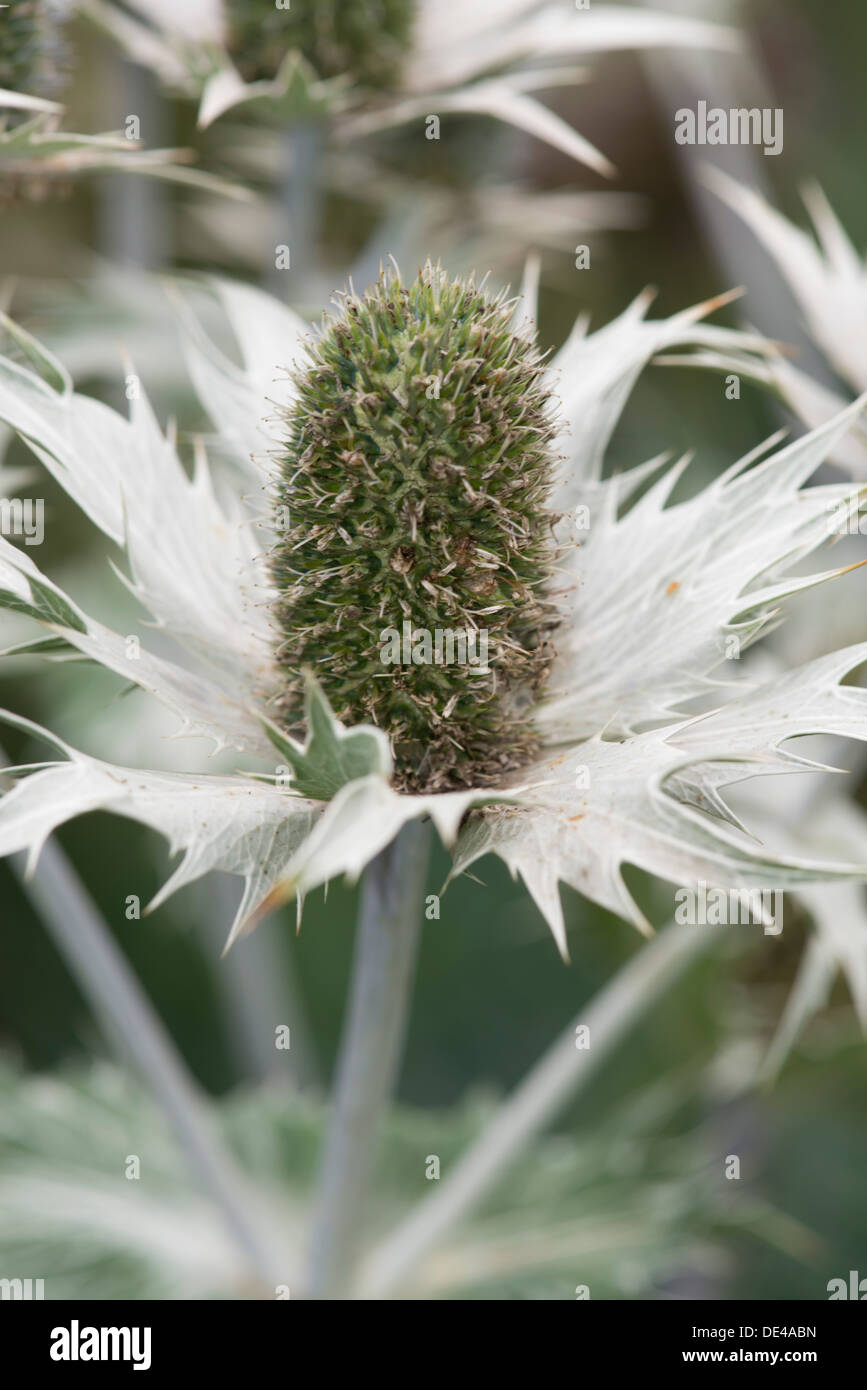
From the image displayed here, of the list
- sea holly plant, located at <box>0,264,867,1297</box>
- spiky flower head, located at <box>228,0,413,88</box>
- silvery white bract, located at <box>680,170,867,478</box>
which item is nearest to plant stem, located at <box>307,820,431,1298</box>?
sea holly plant, located at <box>0,264,867,1297</box>

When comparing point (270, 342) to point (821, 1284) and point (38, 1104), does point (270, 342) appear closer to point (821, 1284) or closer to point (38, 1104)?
point (38, 1104)

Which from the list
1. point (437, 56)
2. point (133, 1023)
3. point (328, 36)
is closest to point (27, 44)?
point (328, 36)

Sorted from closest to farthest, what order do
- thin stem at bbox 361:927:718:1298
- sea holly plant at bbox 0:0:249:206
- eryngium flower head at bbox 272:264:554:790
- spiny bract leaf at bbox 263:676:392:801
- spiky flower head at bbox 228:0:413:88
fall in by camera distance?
spiny bract leaf at bbox 263:676:392:801, eryngium flower head at bbox 272:264:554:790, sea holly plant at bbox 0:0:249:206, thin stem at bbox 361:927:718:1298, spiky flower head at bbox 228:0:413:88

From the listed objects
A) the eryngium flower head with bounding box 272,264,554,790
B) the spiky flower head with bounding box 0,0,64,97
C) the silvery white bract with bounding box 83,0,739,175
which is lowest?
the eryngium flower head with bounding box 272,264,554,790

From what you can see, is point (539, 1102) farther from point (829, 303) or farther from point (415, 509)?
point (829, 303)

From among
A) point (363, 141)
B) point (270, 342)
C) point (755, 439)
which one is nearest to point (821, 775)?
point (270, 342)

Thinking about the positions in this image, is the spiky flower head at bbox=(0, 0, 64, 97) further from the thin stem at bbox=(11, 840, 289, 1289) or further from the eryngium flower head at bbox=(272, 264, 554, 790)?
Answer: the thin stem at bbox=(11, 840, 289, 1289)

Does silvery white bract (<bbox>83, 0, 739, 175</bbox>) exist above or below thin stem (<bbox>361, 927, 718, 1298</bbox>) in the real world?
above
